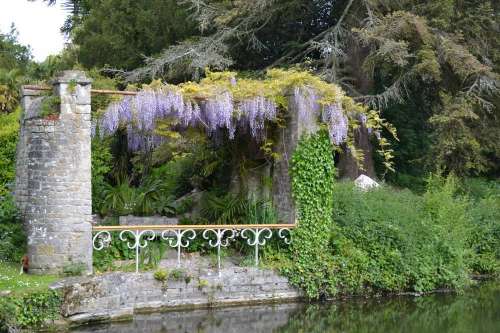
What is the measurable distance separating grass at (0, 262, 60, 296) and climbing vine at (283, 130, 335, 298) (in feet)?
13.5

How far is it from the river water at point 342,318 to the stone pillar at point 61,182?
137 cm

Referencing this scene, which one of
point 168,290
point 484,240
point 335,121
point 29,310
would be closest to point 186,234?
point 168,290

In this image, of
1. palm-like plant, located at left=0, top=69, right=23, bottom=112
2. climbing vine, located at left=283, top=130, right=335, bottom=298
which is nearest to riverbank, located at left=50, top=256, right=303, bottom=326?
climbing vine, located at left=283, top=130, right=335, bottom=298

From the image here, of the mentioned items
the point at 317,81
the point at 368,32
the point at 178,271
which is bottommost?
the point at 178,271

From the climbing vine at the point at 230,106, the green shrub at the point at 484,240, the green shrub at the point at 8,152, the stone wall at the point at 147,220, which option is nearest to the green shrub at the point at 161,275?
the stone wall at the point at 147,220

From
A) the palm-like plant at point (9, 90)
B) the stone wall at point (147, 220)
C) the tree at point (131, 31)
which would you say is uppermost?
the tree at point (131, 31)

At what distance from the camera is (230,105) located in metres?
11.5

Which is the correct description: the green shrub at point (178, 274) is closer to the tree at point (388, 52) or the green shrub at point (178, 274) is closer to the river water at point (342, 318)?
the river water at point (342, 318)

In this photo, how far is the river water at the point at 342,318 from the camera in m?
9.48

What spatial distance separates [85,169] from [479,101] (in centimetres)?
956

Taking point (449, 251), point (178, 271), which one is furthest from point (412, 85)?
point (178, 271)

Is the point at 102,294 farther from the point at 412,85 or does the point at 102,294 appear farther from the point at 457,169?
the point at 412,85

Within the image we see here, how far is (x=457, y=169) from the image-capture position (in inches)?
631

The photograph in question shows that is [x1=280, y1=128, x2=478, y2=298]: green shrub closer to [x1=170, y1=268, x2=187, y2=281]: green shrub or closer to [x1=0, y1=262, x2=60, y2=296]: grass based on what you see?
[x1=170, y1=268, x2=187, y2=281]: green shrub
